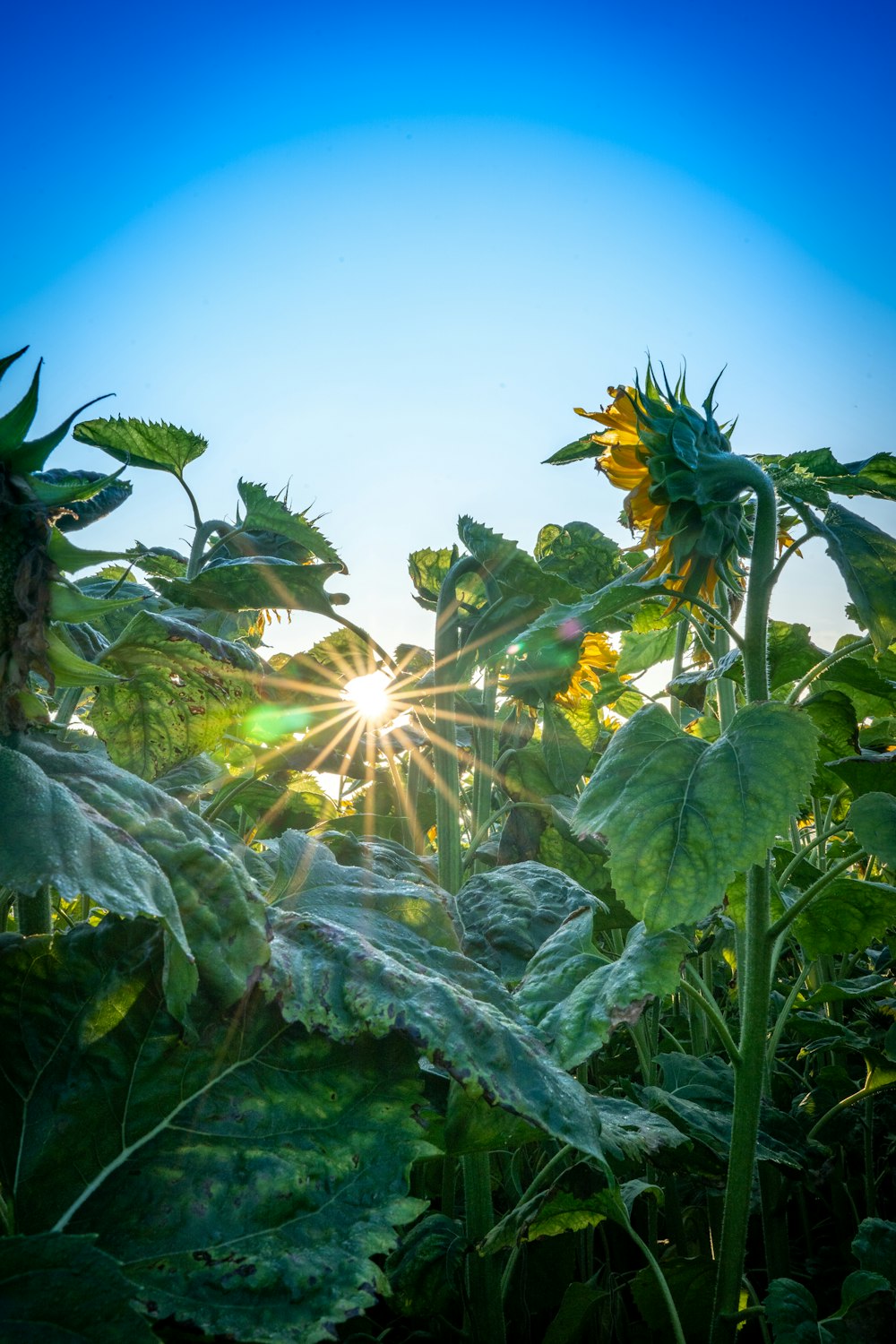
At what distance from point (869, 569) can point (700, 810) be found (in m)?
0.43

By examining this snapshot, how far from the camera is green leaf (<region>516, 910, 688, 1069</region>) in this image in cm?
116

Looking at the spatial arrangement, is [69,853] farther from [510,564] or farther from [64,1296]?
[510,564]

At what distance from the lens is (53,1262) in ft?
2.34

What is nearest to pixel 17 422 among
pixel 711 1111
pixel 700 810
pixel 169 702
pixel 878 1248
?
pixel 169 702

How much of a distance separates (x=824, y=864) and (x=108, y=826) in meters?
2.12

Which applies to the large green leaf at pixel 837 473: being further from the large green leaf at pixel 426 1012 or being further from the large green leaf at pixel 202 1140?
the large green leaf at pixel 202 1140

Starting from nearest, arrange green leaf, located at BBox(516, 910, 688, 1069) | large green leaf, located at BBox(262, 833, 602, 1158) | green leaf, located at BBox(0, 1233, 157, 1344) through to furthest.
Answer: green leaf, located at BBox(0, 1233, 157, 1344) → large green leaf, located at BBox(262, 833, 602, 1158) → green leaf, located at BBox(516, 910, 688, 1069)

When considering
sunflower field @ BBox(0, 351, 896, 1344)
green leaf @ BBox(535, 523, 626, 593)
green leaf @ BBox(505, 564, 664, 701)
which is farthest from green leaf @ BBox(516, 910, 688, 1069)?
green leaf @ BBox(535, 523, 626, 593)

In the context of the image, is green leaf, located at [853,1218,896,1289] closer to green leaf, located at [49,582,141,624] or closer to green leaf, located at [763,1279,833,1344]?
green leaf, located at [763,1279,833,1344]

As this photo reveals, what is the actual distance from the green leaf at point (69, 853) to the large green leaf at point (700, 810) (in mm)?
629

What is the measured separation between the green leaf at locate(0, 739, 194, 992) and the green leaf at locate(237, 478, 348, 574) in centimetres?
129

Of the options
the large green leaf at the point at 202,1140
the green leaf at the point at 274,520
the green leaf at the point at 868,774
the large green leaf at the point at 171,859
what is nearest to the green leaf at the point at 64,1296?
the large green leaf at the point at 202,1140

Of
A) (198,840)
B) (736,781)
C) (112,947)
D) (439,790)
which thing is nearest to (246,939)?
(198,840)

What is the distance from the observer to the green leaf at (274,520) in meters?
2.10
